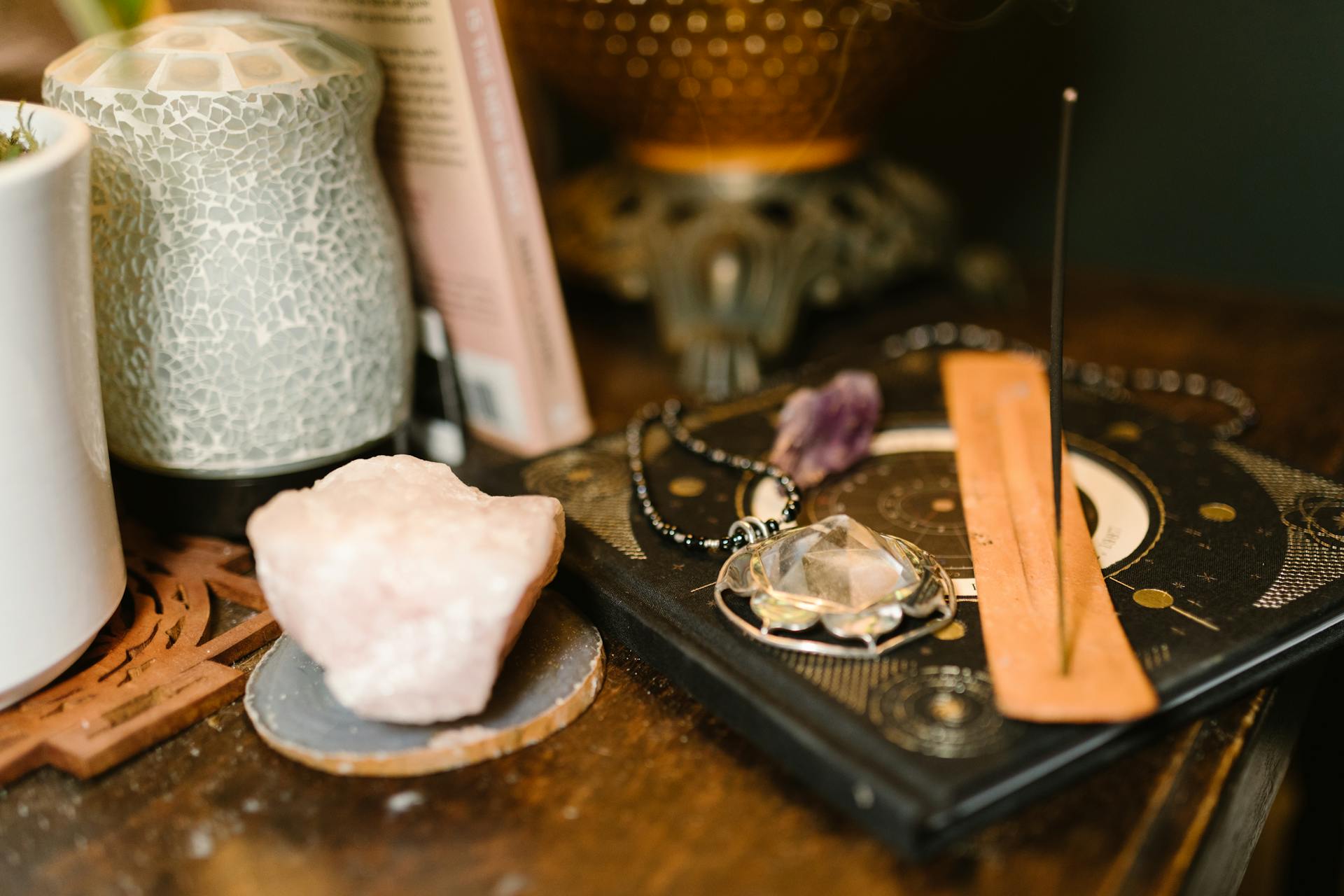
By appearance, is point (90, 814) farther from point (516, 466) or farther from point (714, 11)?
point (714, 11)

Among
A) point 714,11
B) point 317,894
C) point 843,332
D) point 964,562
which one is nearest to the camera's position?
point 317,894

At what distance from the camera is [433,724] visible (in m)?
0.38

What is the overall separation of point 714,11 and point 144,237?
30 centimetres

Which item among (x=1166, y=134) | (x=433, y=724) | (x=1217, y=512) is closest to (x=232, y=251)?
(x=433, y=724)

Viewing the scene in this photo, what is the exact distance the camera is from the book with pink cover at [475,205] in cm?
51

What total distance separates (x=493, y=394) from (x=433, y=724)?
0.25 meters

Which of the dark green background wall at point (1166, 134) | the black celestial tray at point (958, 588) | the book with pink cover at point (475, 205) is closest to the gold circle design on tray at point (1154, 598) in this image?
the black celestial tray at point (958, 588)

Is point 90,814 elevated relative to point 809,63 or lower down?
lower down

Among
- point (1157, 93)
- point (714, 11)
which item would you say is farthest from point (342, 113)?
point (1157, 93)

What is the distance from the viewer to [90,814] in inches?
14.3

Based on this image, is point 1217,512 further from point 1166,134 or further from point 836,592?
point 1166,134

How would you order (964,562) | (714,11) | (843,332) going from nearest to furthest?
(964,562) → (714,11) → (843,332)

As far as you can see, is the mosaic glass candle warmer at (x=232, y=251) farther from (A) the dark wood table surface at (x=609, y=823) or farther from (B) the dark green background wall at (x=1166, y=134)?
(B) the dark green background wall at (x=1166, y=134)

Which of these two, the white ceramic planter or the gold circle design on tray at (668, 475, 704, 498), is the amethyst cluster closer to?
the gold circle design on tray at (668, 475, 704, 498)
